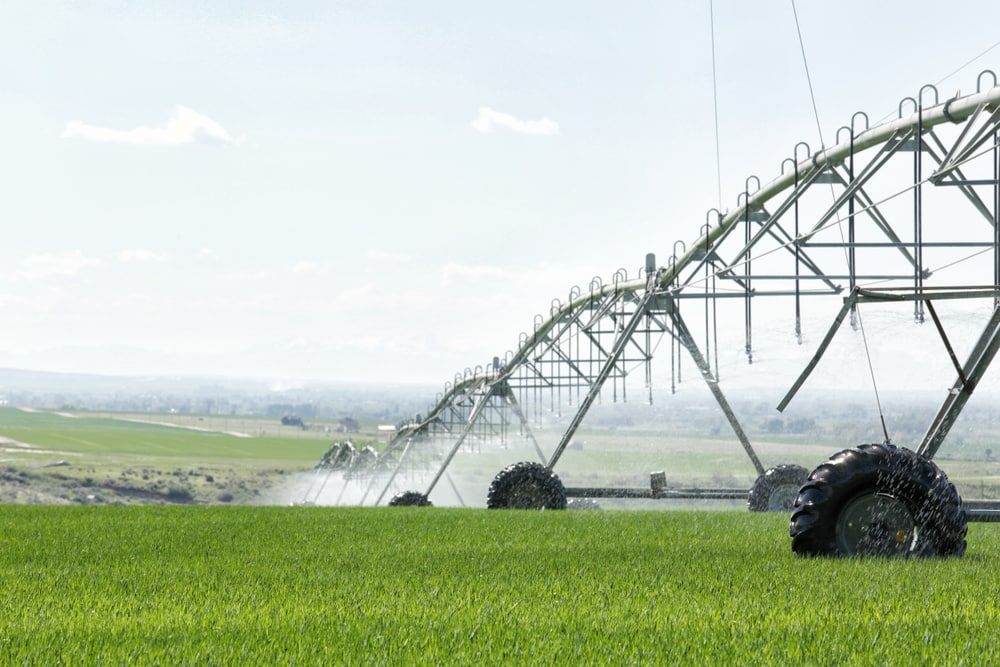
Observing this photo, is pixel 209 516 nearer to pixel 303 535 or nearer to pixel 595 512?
pixel 303 535

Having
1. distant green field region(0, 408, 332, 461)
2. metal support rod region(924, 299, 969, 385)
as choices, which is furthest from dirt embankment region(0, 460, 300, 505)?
metal support rod region(924, 299, 969, 385)

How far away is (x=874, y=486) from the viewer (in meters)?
8.53

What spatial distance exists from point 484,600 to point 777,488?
12498 millimetres

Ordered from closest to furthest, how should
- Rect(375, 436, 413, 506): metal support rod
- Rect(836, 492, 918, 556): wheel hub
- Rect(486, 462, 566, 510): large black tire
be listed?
Rect(836, 492, 918, 556): wheel hub → Rect(486, 462, 566, 510): large black tire → Rect(375, 436, 413, 506): metal support rod

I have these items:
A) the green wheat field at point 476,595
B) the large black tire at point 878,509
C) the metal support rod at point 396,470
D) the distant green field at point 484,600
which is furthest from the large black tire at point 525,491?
the metal support rod at point 396,470

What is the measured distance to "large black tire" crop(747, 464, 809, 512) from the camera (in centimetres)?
1825

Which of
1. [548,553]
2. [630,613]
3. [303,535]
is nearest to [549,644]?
[630,613]

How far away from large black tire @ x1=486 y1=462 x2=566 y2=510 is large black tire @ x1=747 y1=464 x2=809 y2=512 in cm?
282

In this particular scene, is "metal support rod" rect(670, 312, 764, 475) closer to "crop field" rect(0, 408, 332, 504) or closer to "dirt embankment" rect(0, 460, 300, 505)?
"crop field" rect(0, 408, 332, 504)

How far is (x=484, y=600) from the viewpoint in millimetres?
6492

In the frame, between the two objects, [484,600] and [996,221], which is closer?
[484,600]

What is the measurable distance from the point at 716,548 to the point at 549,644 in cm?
433

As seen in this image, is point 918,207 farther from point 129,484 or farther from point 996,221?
point 129,484

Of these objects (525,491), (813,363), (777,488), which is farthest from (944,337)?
(525,491)
